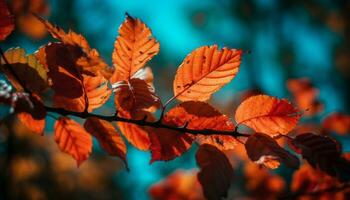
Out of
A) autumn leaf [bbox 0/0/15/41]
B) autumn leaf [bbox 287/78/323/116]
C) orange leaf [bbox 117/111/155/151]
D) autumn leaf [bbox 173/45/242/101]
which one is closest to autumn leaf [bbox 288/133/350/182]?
autumn leaf [bbox 173/45/242/101]

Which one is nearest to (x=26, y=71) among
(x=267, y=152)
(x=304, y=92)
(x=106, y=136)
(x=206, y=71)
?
(x=106, y=136)

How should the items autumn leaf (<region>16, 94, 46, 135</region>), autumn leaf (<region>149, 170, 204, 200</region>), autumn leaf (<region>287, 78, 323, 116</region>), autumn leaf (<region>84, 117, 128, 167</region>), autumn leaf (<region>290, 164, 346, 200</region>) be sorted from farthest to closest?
autumn leaf (<region>287, 78, 323, 116</region>)
autumn leaf (<region>149, 170, 204, 200</region>)
autumn leaf (<region>290, 164, 346, 200</region>)
autumn leaf (<region>84, 117, 128, 167</region>)
autumn leaf (<region>16, 94, 46, 135</region>)

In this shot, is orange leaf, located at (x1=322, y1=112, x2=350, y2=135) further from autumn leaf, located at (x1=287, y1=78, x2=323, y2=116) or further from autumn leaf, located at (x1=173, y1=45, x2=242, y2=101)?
autumn leaf, located at (x1=173, y1=45, x2=242, y2=101)

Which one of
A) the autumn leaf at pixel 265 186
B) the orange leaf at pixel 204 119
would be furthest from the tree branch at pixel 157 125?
the autumn leaf at pixel 265 186

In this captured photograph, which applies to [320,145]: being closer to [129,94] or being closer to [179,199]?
[129,94]

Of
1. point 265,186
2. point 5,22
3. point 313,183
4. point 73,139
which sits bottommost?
point 265,186

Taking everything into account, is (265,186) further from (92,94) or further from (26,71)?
(26,71)
